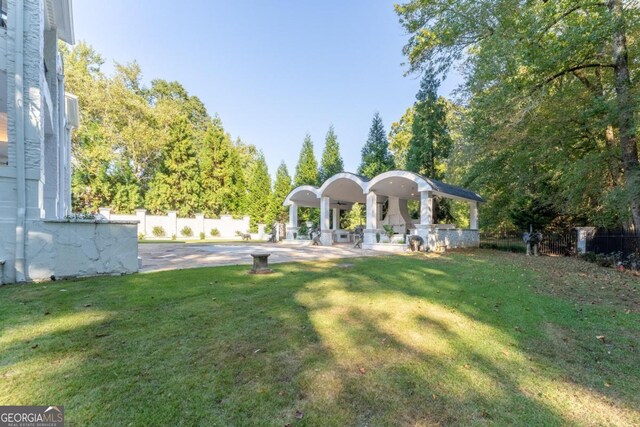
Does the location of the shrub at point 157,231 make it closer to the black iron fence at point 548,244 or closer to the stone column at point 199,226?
the stone column at point 199,226

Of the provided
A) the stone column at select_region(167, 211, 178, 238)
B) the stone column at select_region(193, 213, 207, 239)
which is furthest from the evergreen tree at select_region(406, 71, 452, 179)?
the stone column at select_region(167, 211, 178, 238)

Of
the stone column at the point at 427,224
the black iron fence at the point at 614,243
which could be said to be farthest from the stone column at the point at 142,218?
the black iron fence at the point at 614,243

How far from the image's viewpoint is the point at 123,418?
80.5 inches

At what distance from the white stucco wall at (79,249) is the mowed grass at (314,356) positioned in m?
0.63

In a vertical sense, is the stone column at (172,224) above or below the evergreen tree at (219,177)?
below

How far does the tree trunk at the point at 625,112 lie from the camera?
8.94 meters

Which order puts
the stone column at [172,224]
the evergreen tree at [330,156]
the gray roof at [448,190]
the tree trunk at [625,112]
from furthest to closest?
the evergreen tree at [330,156] → the stone column at [172,224] → the gray roof at [448,190] → the tree trunk at [625,112]

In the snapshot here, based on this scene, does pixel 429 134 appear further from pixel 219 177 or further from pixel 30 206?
pixel 30 206

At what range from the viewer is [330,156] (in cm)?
3000

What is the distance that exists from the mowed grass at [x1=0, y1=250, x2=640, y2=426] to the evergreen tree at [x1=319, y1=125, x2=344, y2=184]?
24.9 metres

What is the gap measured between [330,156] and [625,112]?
22670 millimetres

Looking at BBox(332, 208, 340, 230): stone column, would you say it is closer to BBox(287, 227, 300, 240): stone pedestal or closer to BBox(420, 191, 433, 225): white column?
BBox(287, 227, 300, 240): stone pedestal

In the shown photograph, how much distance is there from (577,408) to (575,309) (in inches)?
136

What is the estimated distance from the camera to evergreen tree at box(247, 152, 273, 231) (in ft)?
93.1
